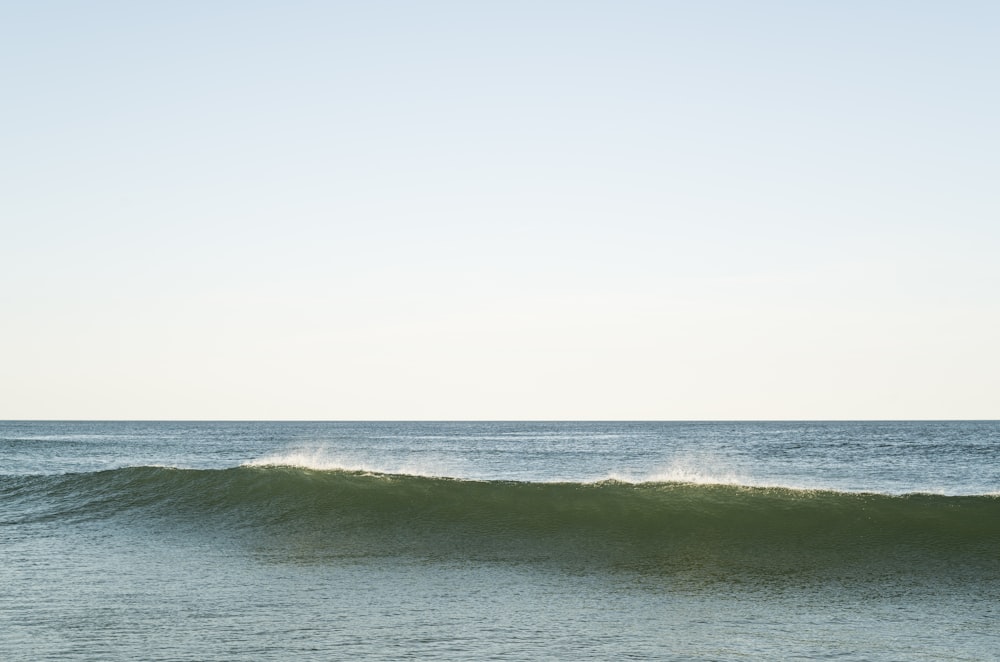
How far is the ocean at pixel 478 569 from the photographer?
9227mm

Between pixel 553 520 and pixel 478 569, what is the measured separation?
168 inches

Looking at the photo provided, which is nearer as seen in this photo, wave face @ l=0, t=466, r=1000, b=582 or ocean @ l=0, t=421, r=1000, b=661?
ocean @ l=0, t=421, r=1000, b=661

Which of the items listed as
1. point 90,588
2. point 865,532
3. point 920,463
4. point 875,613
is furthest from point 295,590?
point 920,463

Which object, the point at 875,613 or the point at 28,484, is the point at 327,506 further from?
the point at 875,613

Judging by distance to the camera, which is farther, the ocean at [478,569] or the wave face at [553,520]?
the wave face at [553,520]

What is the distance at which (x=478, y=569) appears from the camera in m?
14.1

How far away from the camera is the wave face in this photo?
1490cm

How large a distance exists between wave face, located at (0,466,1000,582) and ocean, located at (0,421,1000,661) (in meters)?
0.07

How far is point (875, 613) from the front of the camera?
428 inches

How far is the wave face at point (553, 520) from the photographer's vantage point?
1490 cm

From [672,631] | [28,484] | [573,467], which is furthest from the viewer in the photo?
[573,467]

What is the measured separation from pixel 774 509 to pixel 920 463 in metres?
37.0

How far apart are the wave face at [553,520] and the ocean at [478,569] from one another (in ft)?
0.25

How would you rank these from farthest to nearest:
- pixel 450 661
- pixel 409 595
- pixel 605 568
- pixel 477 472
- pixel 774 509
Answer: pixel 477 472 → pixel 774 509 → pixel 605 568 → pixel 409 595 → pixel 450 661
